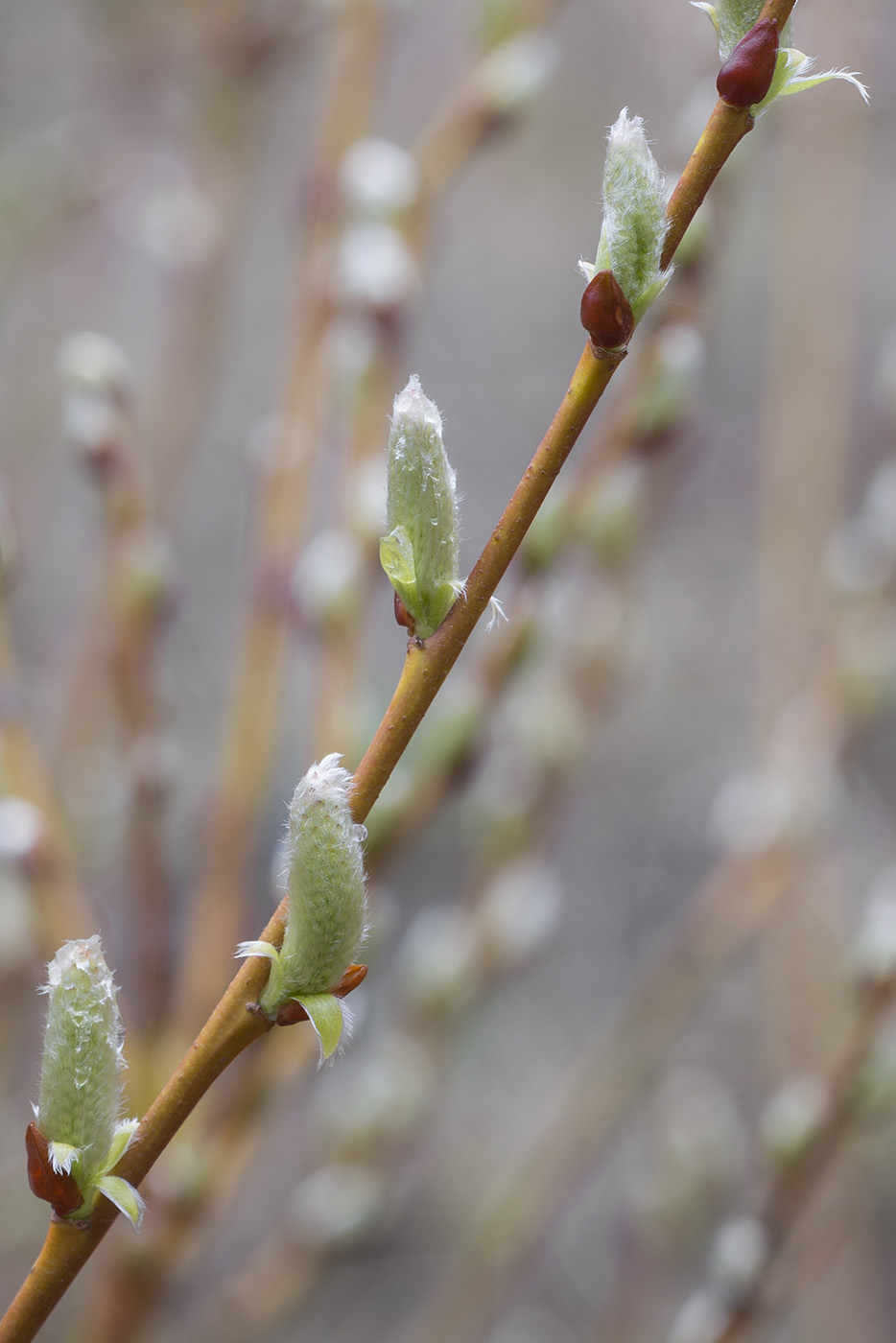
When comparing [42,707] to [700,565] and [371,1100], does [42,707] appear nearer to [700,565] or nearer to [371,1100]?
[371,1100]

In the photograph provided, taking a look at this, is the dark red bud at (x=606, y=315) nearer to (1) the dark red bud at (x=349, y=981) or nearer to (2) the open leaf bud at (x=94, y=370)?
(1) the dark red bud at (x=349, y=981)

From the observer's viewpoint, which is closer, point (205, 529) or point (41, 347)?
point (41, 347)

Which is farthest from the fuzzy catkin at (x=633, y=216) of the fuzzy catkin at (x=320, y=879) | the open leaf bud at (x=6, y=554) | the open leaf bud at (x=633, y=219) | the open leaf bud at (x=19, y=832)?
the open leaf bud at (x=19, y=832)

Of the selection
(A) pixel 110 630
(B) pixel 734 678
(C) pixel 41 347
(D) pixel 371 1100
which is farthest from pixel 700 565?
(D) pixel 371 1100

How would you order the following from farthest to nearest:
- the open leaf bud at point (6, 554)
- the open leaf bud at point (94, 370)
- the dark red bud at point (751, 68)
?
1. the open leaf bud at point (94, 370)
2. the open leaf bud at point (6, 554)
3. the dark red bud at point (751, 68)

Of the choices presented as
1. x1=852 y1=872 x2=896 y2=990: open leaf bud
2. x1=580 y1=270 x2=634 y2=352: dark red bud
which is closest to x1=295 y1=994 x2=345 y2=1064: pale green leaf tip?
x1=580 y1=270 x2=634 y2=352: dark red bud

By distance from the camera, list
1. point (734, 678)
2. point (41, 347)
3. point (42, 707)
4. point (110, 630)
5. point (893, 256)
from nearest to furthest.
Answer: point (110, 630) < point (42, 707) < point (41, 347) < point (734, 678) < point (893, 256)

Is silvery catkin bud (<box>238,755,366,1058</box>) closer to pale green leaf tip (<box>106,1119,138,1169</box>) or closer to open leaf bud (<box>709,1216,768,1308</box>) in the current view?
pale green leaf tip (<box>106,1119,138,1169</box>)
